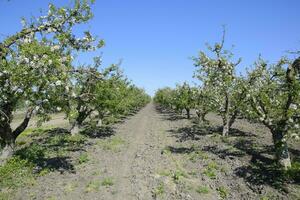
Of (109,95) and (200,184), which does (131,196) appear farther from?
(109,95)

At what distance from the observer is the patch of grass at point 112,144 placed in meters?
27.9

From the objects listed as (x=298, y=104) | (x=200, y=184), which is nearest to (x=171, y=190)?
(x=200, y=184)

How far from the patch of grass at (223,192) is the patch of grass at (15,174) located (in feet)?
33.3

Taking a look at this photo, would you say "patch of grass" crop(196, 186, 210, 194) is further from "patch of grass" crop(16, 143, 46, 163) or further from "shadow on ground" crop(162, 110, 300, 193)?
"patch of grass" crop(16, 143, 46, 163)

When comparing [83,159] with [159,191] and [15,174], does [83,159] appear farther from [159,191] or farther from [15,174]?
[159,191]

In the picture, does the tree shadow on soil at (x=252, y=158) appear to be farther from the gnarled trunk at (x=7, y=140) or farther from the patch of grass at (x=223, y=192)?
the gnarled trunk at (x=7, y=140)

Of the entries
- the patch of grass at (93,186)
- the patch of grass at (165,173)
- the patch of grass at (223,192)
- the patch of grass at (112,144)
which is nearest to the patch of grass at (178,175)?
the patch of grass at (165,173)

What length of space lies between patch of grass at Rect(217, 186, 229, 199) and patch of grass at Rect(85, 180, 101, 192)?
20.5 feet

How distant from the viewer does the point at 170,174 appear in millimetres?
18859

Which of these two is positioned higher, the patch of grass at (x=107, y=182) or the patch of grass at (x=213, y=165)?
the patch of grass at (x=213, y=165)

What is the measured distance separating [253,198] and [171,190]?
3.99 m

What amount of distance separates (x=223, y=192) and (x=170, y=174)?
13.3ft

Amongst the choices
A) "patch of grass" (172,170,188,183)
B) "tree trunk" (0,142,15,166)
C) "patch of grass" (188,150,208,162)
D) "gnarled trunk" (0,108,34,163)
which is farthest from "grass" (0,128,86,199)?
"patch of grass" (188,150,208,162)

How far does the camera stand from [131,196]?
15328 millimetres
